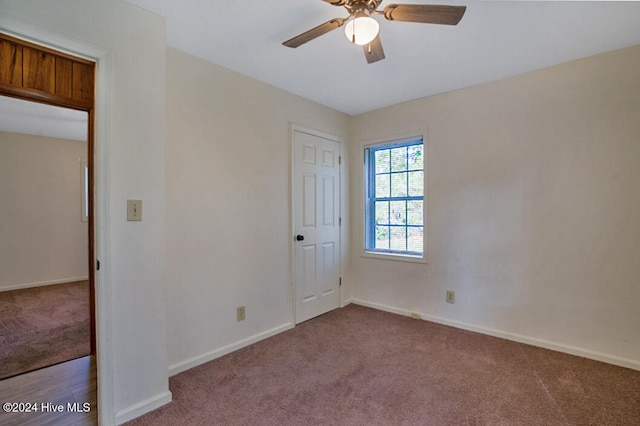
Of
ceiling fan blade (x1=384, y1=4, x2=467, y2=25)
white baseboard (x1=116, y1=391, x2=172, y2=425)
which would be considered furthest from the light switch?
ceiling fan blade (x1=384, y1=4, x2=467, y2=25)

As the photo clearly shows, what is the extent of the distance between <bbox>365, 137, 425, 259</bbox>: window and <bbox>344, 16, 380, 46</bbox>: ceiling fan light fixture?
1975 millimetres

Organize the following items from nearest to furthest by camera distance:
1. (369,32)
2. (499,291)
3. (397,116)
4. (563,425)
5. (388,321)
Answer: (369,32)
(563,425)
(499,291)
(388,321)
(397,116)

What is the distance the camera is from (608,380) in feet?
6.81

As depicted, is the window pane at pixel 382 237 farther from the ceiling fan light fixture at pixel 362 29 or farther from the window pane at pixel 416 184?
the ceiling fan light fixture at pixel 362 29

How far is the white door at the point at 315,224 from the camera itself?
314cm

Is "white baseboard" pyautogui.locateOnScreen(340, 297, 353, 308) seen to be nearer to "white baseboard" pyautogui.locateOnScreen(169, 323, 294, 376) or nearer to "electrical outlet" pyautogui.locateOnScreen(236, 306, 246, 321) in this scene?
"white baseboard" pyautogui.locateOnScreen(169, 323, 294, 376)

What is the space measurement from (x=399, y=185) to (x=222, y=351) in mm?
2477

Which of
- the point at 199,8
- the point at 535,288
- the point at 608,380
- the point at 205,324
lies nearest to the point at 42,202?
the point at 205,324

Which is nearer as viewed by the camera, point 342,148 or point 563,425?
point 563,425

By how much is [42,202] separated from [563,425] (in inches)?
235

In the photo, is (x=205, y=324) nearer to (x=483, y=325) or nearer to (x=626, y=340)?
(x=483, y=325)

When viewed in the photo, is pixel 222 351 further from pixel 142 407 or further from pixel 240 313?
pixel 142 407

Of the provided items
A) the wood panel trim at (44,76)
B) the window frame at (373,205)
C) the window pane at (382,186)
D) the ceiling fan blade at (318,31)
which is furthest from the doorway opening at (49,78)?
the window pane at (382,186)

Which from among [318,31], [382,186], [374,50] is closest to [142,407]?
[318,31]
